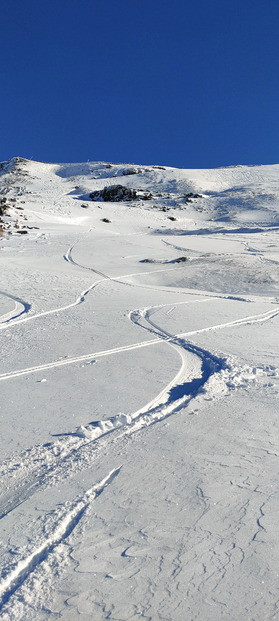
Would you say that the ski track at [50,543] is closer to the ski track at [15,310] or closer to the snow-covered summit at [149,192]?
the ski track at [15,310]

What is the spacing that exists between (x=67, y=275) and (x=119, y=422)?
26.7ft

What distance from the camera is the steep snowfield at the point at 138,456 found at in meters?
2.02

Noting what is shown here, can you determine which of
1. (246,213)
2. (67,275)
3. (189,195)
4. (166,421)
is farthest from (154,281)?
(189,195)

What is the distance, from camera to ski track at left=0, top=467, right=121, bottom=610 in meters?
2.02

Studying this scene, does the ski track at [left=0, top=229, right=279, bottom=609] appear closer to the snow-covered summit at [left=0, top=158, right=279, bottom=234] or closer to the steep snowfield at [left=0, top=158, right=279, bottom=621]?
the steep snowfield at [left=0, top=158, right=279, bottom=621]

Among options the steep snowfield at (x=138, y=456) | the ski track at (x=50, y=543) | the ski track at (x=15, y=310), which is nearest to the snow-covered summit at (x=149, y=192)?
the ski track at (x=15, y=310)

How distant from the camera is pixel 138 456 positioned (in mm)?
3053

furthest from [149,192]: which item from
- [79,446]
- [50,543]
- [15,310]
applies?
[50,543]

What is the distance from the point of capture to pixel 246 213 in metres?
31.2

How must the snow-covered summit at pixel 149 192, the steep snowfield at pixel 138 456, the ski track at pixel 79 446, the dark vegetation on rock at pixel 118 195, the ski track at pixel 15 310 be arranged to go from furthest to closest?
1. the dark vegetation on rock at pixel 118 195
2. the snow-covered summit at pixel 149 192
3. the ski track at pixel 15 310
4. the ski track at pixel 79 446
5. the steep snowfield at pixel 138 456

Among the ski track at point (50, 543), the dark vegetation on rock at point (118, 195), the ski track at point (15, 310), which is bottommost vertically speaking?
the ski track at point (50, 543)

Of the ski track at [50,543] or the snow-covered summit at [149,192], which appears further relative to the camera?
the snow-covered summit at [149,192]

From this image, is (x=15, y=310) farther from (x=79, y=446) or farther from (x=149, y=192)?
(x=149, y=192)

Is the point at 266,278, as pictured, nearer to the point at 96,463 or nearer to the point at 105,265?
the point at 105,265
